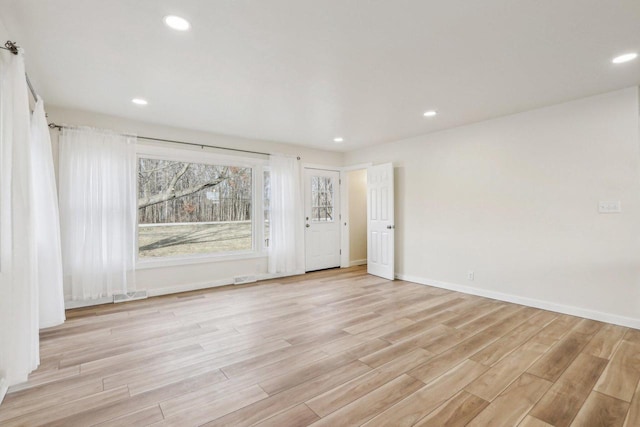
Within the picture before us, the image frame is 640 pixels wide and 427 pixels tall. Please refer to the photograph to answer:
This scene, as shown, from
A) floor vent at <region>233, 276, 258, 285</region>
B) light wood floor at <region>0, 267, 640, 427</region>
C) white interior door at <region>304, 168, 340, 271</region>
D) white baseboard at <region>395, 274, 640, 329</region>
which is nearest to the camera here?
light wood floor at <region>0, 267, 640, 427</region>

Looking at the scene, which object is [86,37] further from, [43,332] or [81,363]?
[43,332]

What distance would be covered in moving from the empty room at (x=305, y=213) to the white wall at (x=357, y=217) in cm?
103

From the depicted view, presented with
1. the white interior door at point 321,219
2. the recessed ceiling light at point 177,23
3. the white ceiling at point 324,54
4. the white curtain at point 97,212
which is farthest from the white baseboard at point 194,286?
the recessed ceiling light at point 177,23

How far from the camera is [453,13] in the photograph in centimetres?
194

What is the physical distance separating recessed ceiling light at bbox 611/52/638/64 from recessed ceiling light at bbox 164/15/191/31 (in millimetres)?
3412

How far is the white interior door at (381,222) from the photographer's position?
534cm

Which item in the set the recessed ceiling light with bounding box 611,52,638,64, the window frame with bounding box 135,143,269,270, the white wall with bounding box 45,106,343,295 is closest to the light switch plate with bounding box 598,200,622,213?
the recessed ceiling light with bounding box 611,52,638,64

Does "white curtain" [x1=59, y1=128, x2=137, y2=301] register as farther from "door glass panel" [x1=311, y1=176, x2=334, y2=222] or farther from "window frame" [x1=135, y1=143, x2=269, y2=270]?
"door glass panel" [x1=311, y1=176, x2=334, y2=222]

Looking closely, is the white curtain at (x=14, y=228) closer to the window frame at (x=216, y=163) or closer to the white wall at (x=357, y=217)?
the window frame at (x=216, y=163)

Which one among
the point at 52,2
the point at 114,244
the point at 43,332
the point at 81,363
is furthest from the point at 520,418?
the point at 114,244

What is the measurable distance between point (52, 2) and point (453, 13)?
2.49 meters

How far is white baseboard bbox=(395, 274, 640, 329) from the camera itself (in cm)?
318

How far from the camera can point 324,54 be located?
2447 mm

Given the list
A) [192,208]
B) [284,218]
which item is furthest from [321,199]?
[192,208]
